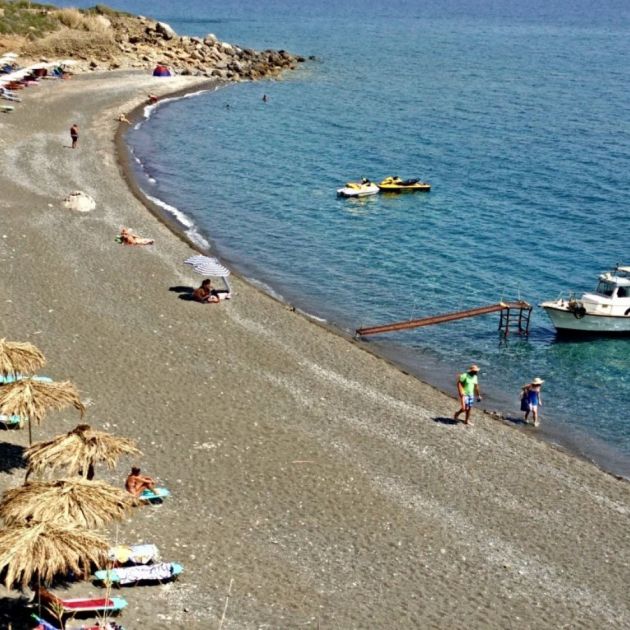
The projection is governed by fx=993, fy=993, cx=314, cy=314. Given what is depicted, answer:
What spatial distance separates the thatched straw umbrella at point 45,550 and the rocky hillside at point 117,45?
80.5m

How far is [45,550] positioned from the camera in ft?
51.2

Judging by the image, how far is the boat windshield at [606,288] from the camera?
39.0 metres

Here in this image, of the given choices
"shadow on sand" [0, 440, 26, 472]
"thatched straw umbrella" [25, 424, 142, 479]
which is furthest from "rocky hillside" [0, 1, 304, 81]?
"thatched straw umbrella" [25, 424, 142, 479]

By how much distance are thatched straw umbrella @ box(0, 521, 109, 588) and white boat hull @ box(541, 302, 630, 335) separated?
25.7 m

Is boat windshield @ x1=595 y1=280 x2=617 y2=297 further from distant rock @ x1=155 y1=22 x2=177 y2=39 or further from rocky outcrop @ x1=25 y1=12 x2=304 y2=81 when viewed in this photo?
distant rock @ x1=155 y1=22 x2=177 y2=39

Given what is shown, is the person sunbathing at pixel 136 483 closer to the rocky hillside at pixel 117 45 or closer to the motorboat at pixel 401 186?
the motorboat at pixel 401 186

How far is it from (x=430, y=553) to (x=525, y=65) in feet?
350

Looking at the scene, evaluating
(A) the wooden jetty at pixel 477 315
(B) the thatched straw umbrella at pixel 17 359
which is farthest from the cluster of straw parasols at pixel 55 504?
(A) the wooden jetty at pixel 477 315

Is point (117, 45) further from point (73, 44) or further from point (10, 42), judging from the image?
→ point (10, 42)

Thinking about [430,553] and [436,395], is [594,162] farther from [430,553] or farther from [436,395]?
[430,553]

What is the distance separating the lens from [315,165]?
219ft

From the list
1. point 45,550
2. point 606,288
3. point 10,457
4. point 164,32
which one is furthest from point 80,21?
point 45,550

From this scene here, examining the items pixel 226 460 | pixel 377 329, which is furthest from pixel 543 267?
pixel 226 460

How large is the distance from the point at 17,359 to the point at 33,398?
1.90 metres
